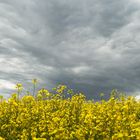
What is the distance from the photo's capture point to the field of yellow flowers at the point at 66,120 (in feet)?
37.4

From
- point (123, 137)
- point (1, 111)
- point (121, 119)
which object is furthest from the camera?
point (1, 111)

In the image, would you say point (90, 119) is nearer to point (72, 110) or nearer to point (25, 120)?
point (25, 120)

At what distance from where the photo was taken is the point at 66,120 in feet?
50.5

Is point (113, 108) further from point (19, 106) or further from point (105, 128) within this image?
point (19, 106)

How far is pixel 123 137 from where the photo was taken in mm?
8641

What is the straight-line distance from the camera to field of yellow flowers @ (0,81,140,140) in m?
11.4

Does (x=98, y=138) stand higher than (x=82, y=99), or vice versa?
(x=82, y=99)

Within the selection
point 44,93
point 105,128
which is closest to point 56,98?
point 44,93

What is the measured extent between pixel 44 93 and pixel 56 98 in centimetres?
107

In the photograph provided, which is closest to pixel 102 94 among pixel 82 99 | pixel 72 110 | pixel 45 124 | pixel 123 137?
pixel 82 99

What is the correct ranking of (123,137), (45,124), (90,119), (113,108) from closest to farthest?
(123,137), (90,119), (45,124), (113,108)

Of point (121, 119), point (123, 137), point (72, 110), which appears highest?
point (72, 110)

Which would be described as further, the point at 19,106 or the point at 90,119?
the point at 19,106

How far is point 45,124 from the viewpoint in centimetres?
1379
